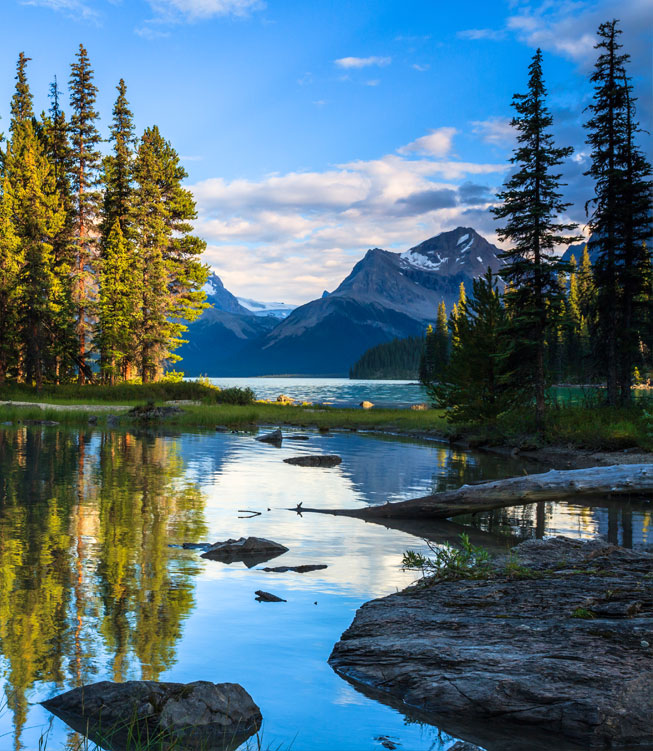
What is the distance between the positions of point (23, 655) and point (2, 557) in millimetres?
4363

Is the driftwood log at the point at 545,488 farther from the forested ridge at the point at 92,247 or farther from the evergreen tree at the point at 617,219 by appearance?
the forested ridge at the point at 92,247

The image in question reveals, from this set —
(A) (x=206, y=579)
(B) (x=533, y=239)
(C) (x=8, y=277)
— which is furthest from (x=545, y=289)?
(C) (x=8, y=277)

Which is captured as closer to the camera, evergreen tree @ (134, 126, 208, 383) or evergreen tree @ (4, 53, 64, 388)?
evergreen tree @ (4, 53, 64, 388)

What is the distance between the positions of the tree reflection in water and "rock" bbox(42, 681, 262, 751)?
1.59ft

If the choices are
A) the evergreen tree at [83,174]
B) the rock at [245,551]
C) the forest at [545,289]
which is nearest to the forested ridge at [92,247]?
the evergreen tree at [83,174]

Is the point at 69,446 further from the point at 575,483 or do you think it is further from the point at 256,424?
the point at 575,483

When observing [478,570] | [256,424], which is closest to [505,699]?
[478,570]

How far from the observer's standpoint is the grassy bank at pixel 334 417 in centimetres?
2612

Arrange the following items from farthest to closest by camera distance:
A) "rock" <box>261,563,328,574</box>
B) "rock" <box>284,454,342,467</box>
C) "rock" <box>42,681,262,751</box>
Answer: "rock" <box>284,454,342,467</box> < "rock" <box>261,563,328,574</box> < "rock" <box>42,681,262,751</box>

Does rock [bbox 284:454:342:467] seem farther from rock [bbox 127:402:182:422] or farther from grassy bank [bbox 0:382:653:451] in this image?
rock [bbox 127:402:182:422]

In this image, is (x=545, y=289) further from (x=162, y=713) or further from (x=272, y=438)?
(x=162, y=713)

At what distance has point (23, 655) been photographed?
21.6 ft

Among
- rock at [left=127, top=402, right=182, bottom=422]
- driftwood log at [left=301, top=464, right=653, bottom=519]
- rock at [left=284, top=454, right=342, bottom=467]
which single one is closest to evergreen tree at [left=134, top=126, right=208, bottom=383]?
rock at [left=127, top=402, right=182, bottom=422]

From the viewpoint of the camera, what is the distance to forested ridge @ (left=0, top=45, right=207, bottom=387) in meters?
54.0
